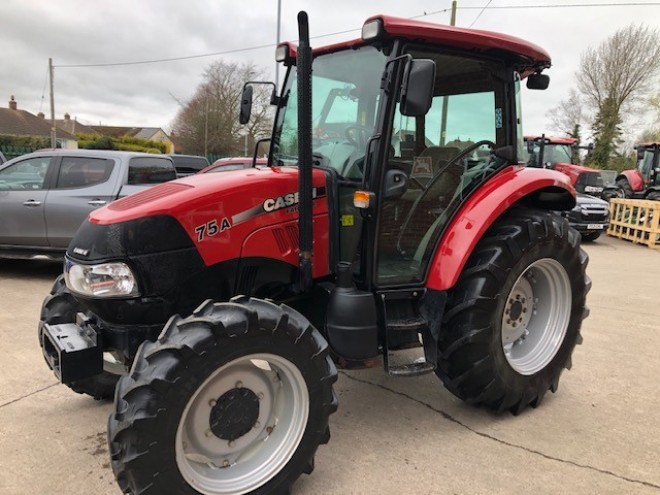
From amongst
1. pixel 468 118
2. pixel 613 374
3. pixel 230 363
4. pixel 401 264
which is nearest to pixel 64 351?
pixel 230 363

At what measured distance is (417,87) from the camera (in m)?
2.40

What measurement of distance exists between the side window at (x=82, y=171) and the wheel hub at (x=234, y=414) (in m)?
5.15

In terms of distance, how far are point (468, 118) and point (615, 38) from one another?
3244cm

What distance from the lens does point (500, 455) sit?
284 cm

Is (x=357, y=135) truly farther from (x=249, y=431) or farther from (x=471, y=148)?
(x=249, y=431)

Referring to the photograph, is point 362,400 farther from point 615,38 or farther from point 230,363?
point 615,38

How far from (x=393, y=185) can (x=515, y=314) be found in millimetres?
1391

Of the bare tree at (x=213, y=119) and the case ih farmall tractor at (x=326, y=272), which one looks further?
the bare tree at (x=213, y=119)

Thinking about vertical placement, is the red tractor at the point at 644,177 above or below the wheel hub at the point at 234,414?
above

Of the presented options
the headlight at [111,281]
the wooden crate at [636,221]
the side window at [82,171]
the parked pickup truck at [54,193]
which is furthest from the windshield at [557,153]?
the headlight at [111,281]

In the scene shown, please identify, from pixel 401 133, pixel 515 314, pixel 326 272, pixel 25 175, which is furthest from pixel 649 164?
pixel 25 175

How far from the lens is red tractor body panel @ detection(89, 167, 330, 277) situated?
95.7 inches

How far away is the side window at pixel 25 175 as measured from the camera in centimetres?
670

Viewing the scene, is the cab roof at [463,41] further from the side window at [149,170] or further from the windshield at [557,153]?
the windshield at [557,153]
